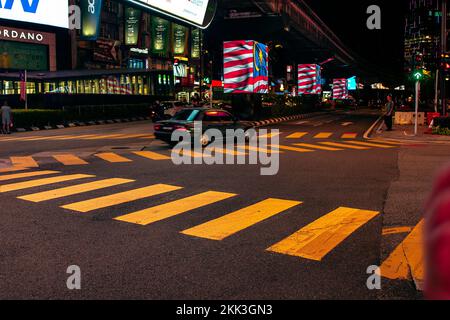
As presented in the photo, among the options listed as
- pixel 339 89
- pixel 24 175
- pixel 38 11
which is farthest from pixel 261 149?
pixel 339 89

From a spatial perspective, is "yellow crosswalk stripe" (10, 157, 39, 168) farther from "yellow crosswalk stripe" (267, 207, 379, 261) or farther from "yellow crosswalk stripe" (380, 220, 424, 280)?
"yellow crosswalk stripe" (380, 220, 424, 280)

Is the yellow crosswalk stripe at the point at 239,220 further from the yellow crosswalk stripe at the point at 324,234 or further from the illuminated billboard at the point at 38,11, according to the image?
the illuminated billboard at the point at 38,11

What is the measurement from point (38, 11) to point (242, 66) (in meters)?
28.8

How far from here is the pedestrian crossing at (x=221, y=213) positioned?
6125 millimetres

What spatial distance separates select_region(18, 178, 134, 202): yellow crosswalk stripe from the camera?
964 centimetres

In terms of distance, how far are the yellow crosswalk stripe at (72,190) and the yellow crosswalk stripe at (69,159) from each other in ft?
12.0

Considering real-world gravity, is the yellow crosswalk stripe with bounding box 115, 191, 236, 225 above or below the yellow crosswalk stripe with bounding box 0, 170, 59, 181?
below

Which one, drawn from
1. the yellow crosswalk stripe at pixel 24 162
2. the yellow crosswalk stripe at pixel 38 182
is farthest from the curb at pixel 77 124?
the yellow crosswalk stripe at pixel 38 182

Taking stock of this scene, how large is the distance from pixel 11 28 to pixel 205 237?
162 feet

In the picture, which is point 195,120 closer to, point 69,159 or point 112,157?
point 112,157

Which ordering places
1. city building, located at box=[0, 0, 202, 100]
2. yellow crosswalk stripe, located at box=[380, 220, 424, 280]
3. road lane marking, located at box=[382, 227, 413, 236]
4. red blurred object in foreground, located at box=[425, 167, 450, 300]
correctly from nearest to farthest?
red blurred object in foreground, located at box=[425, 167, 450, 300] → yellow crosswalk stripe, located at box=[380, 220, 424, 280] → road lane marking, located at box=[382, 227, 413, 236] → city building, located at box=[0, 0, 202, 100]

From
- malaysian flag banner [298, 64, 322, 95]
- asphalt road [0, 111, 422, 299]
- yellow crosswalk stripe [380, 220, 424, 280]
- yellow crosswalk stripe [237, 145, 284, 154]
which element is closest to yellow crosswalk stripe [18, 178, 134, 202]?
asphalt road [0, 111, 422, 299]

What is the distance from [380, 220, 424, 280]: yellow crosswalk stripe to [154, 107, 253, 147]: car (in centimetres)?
1278

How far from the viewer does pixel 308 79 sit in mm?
59094
